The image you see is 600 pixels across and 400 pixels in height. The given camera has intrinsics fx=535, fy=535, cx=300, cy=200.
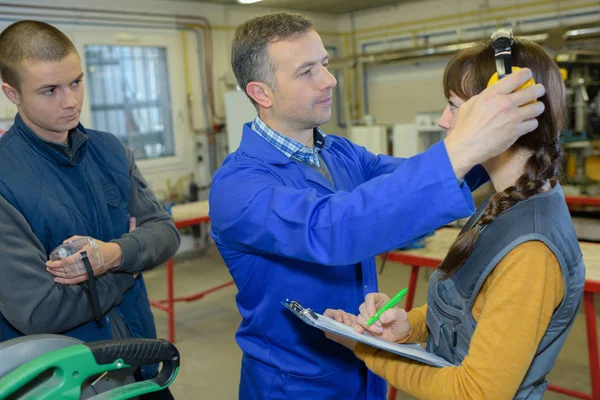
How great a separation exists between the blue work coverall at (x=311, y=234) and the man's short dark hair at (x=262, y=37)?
145mm

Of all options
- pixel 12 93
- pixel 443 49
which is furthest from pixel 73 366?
pixel 443 49

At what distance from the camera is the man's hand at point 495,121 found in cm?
84

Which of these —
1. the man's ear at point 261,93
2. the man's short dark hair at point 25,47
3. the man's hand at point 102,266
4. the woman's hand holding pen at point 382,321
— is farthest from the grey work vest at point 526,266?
the man's short dark hair at point 25,47

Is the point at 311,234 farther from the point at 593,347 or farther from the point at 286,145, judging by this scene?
the point at 593,347

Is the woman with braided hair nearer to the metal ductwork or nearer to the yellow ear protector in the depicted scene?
the yellow ear protector

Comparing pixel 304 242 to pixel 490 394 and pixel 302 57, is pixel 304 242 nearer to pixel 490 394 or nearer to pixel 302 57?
pixel 490 394

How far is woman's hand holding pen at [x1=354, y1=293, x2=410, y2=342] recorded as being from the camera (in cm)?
121

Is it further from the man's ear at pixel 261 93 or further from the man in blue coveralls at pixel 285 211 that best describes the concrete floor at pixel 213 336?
the man's ear at pixel 261 93

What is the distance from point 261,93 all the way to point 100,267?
27.1 inches

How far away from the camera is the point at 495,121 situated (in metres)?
0.84

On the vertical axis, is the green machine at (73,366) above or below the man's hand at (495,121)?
below

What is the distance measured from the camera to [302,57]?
137 cm

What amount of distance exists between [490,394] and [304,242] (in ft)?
1.43

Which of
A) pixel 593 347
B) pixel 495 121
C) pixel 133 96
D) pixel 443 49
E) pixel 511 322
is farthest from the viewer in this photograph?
pixel 443 49
